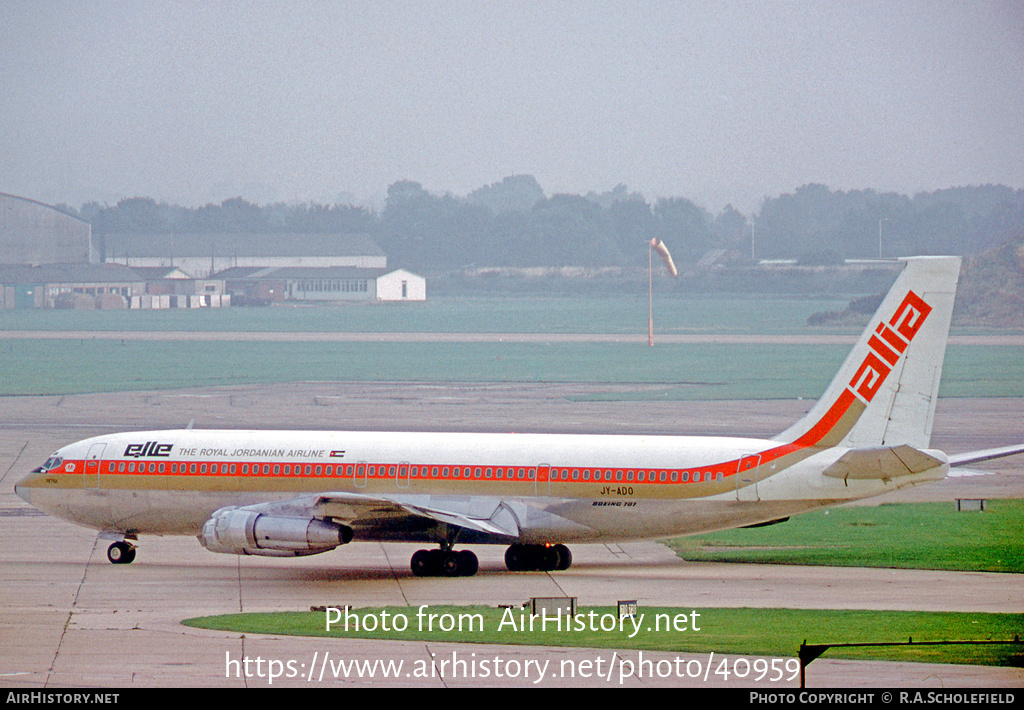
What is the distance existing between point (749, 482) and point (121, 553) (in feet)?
57.2

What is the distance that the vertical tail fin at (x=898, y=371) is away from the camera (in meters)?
32.8

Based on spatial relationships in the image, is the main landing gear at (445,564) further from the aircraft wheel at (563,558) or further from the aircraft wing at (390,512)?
the aircraft wheel at (563,558)

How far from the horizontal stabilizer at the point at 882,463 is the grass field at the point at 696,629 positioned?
157 inches

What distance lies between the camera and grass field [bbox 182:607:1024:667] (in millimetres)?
25281

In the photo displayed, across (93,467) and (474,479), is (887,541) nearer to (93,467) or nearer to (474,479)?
(474,479)

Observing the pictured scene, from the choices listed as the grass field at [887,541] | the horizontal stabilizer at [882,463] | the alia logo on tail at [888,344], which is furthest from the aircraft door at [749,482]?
the grass field at [887,541]

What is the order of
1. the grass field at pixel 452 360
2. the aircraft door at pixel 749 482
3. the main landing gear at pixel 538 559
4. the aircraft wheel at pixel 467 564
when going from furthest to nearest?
the grass field at pixel 452 360 < the main landing gear at pixel 538 559 < the aircraft wheel at pixel 467 564 < the aircraft door at pixel 749 482

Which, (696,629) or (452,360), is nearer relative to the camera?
(696,629)

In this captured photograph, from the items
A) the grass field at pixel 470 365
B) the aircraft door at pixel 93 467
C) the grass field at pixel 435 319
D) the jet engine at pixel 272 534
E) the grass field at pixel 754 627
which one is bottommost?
the grass field at pixel 470 365

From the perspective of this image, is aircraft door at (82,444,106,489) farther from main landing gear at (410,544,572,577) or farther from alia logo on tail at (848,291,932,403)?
alia logo on tail at (848,291,932,403)

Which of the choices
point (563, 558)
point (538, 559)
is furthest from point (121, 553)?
point (563, 558)

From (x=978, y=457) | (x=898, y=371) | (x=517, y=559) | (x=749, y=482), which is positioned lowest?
(x=517, y=559)

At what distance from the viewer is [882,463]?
3247cm

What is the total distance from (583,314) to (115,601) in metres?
160
